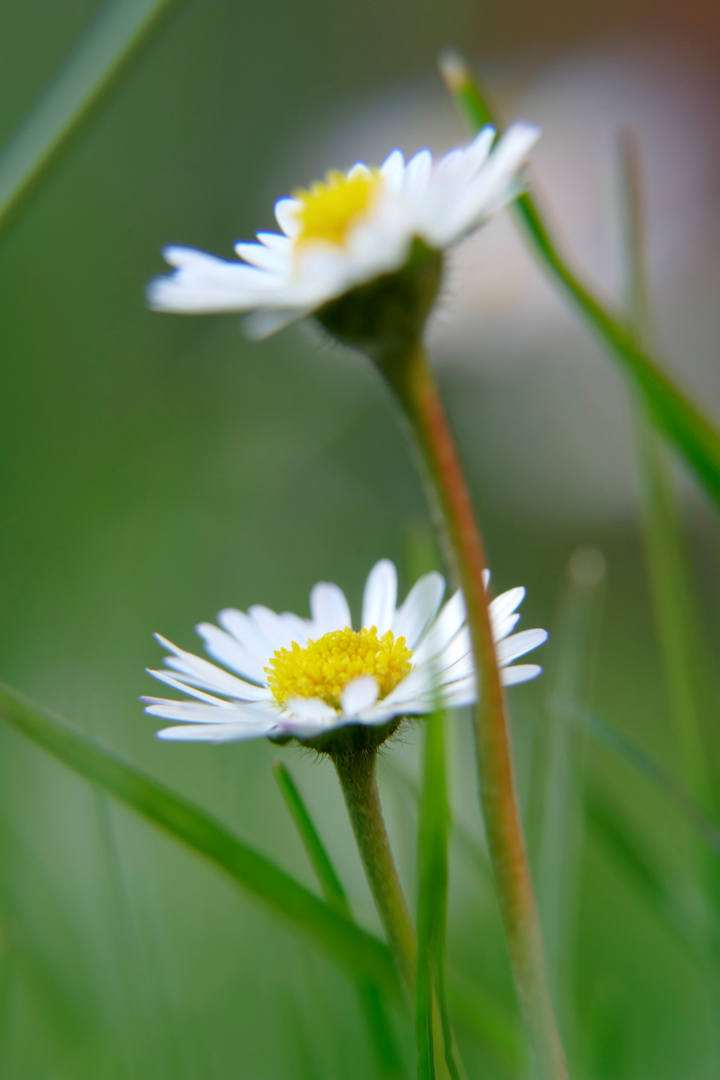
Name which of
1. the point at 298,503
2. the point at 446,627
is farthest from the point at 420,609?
the point at 298,503

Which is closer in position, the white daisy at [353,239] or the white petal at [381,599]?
the white daisy at [353,239]

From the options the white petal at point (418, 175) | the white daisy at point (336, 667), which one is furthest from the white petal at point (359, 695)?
the white petal at point (418, 175)

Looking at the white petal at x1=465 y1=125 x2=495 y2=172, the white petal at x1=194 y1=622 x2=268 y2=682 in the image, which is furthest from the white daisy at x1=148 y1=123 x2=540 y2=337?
the white petal at x1=194 y1=622 x2=268 y2=682

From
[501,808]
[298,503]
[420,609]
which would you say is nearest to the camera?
[501,808]

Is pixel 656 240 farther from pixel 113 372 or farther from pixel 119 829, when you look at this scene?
pixel 119 829

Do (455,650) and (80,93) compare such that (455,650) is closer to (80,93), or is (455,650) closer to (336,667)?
(336,667)

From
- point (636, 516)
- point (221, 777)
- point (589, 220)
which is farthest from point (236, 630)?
point (589, 220)

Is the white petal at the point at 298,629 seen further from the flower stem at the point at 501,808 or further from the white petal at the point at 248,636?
the flower stem at the point at 501,808
